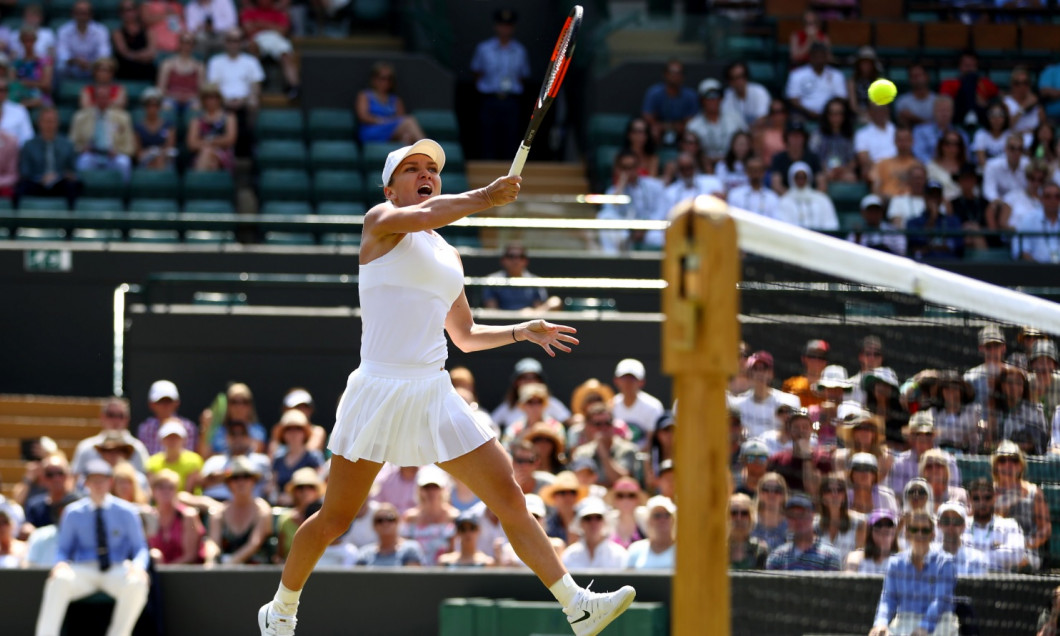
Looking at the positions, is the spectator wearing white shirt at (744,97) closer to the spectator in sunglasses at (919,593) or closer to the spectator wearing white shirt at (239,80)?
the spectator wearing white shirt at (239,80)

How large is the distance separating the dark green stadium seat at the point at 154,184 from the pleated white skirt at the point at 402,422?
9.65 metres

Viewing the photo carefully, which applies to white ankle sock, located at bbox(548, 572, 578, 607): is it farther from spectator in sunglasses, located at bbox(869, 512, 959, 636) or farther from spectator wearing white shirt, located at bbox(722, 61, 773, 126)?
spectator wearing white shirt, located at bbox(722, 61, 773, 126)

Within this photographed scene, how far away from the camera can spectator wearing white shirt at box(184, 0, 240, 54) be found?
16.4m

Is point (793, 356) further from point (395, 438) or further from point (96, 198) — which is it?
point (96, 198)

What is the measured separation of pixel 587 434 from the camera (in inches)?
427

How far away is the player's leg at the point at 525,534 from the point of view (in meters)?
5.39

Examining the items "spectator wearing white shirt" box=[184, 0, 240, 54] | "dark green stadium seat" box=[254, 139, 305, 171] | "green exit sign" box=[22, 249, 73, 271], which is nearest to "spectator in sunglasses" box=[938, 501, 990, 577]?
"green exit sign" box=[22, 249, 73, 271]

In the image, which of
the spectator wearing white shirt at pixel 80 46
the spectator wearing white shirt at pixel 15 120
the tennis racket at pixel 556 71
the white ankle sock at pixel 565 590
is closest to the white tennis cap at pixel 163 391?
the spectator wearing white shirt at pixel 15 120

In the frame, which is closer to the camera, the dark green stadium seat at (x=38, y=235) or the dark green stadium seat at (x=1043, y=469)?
→ the dark green stadium seat at (x=1043, y=469)

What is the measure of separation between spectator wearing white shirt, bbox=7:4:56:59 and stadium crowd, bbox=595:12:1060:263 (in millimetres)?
5778

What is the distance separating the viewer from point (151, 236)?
14.2 metres

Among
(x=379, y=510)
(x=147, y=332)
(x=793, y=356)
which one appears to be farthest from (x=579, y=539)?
(x=147, y=332)

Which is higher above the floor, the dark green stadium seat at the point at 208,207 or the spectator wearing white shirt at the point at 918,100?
the spectator wearing white shirt at the point at 918,100

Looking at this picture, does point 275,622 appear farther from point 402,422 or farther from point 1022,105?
point 1022,105
